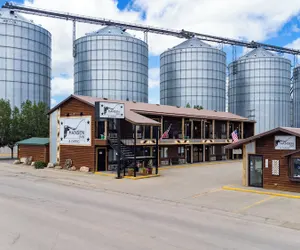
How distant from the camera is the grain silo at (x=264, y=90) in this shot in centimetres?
8444

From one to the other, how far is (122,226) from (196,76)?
69.4 meters

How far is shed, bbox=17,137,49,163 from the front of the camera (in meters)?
37.3

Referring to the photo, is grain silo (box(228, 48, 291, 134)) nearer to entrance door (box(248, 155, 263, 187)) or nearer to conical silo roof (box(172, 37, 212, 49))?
conical silo roof (box(172, 37, 212, 49))

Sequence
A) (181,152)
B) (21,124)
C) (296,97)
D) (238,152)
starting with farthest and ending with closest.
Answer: (296,97) < (21,124) < (181,152) < (238,152)

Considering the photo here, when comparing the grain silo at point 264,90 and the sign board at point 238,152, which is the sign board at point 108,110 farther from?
the grain silo at point 264,90

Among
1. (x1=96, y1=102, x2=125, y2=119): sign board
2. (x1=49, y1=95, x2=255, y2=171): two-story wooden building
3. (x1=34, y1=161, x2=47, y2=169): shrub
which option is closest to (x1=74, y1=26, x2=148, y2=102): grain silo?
(x1=49, y1=95, x2=255, y2=171): two-story wooden building

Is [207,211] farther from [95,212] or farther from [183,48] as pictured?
[183,48]

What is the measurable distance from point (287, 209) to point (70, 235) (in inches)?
425

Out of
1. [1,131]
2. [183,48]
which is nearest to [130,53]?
[183,48]

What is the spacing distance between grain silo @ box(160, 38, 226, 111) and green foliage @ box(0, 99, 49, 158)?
39.1m

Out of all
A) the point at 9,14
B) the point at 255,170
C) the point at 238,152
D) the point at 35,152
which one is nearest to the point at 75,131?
the point at 35,152

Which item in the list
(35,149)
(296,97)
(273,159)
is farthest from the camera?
(296,97)

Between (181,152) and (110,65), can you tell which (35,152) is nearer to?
(181,152)

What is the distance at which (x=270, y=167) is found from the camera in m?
22.1
